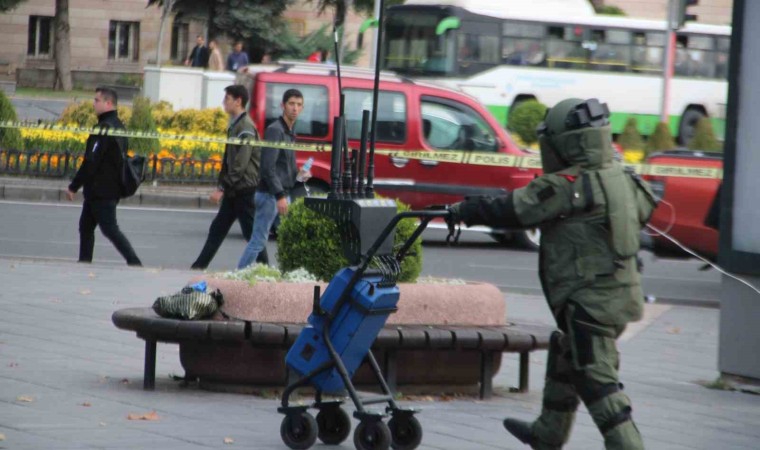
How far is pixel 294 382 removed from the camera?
237 inches

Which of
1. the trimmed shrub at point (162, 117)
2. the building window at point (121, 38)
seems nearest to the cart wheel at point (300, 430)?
the trimmed shrub at point (162, 117)

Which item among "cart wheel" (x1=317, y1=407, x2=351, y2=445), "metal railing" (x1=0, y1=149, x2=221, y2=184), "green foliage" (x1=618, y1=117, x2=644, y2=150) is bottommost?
"cart wheel" (x1=317, y1=407, x2=351, y2=445)

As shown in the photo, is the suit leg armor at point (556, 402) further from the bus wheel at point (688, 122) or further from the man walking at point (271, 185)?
the bus wheel at point (688, 122)

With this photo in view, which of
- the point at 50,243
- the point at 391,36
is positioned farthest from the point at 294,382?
the point at 391,36

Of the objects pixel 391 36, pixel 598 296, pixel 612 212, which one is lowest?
pixel 598 296

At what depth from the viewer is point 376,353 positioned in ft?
23.1

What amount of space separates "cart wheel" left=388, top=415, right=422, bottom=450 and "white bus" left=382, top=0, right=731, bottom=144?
26.3 metres

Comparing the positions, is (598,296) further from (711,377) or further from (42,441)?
(711,377)

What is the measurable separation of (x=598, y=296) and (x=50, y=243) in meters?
10.8

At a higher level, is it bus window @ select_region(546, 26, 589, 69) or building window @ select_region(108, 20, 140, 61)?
building window @ select_region(108, 20, 140, 61)

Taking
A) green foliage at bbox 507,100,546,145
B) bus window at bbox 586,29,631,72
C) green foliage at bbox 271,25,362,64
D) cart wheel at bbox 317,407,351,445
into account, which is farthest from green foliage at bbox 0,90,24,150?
green foliage at bbox 271,25,362,64

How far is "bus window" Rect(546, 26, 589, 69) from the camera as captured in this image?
3331cm

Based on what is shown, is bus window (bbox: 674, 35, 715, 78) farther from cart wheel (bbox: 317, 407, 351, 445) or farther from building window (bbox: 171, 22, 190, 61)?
cart wheel (bbox: 317, 407, 351, 445)

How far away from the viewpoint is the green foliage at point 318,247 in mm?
7359
